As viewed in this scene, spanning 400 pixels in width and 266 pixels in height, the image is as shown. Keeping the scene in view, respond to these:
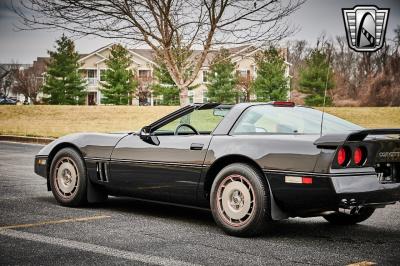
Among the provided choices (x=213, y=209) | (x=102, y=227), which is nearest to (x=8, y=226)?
(x=102, y=227)

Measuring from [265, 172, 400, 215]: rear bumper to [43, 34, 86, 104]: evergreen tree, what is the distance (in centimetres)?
5147

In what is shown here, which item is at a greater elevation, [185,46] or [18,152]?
[185,46]

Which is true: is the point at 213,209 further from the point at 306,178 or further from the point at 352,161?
the point at 352,161

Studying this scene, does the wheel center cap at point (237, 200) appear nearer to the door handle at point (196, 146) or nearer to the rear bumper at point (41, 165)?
Result: the door handle at point (196, 146)

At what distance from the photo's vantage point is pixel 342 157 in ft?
16.0

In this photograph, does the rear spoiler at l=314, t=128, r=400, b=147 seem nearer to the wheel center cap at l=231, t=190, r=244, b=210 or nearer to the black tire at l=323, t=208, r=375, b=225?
the wheel center cap at l=231, t=190, r=244, b=210

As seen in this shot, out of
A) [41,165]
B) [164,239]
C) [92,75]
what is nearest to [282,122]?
[164,239]

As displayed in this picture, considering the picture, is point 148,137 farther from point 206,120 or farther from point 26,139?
point 26,139

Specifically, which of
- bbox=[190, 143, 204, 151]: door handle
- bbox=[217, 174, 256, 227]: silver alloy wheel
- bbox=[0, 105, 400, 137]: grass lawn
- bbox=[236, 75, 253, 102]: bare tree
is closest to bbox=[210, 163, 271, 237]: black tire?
bbox=[217, 174, 256, 227]: silver alloy wheel

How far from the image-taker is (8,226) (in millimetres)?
5570

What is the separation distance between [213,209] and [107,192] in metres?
1.61

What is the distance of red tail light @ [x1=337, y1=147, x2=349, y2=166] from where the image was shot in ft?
15.9

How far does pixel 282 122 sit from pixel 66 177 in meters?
2.63

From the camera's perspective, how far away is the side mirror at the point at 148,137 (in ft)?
20.0
